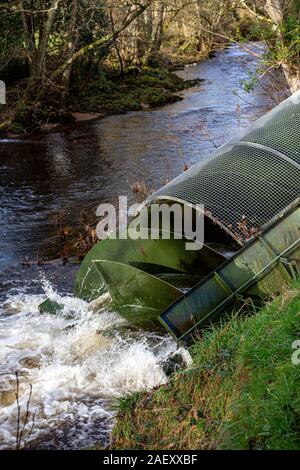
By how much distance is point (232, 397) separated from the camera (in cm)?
514

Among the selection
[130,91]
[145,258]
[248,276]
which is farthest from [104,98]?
[248,276]

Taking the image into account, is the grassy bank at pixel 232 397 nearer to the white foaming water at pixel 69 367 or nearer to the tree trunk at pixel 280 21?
the white foaming water at pixel 69 367

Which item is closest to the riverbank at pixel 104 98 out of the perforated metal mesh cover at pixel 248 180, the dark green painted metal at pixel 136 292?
the perforated metal mesh cover at pixel 248 180

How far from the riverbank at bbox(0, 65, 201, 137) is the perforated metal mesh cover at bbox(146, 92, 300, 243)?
11887mm

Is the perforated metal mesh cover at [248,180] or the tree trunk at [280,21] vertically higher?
the tree trunk at [280,21]

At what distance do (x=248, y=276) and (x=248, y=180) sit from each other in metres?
1.52

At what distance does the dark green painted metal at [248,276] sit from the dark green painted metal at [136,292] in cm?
60

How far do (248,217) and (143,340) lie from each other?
2025mm

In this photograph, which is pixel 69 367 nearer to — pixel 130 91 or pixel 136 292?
pixel 136 292

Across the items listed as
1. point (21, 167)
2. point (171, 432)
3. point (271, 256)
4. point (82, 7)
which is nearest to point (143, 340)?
point (271, 256)

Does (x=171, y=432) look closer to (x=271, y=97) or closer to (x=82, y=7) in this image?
(x=271, y=97)

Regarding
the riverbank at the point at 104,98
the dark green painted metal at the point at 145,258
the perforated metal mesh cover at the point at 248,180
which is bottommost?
the riverbank at the point at 104,98

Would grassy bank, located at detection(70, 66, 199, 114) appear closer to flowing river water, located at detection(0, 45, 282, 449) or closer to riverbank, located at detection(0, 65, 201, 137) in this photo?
riverbank, located at detection(0, 65, 201, 137)

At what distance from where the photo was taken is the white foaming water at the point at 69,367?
5.96 meters
